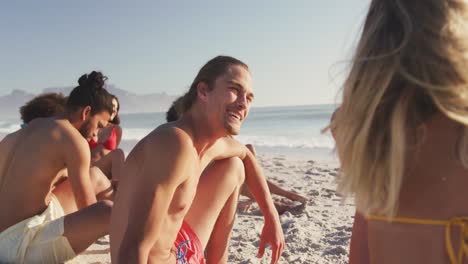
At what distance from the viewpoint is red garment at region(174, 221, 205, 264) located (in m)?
2.52

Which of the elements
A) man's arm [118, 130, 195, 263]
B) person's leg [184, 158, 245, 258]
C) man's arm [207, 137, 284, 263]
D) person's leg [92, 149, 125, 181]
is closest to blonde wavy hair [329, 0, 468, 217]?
man's arm [118, 130, 195, 263]

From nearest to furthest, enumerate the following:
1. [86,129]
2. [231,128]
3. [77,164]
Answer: [231,128]
[77,164]
[86,129]

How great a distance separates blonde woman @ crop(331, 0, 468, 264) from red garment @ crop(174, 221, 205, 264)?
4.28ft

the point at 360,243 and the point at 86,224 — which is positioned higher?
the point at 360,243

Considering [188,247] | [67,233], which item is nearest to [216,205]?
[188,247]

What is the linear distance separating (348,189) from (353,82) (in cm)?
32

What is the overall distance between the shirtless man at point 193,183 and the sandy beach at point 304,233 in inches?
23.2

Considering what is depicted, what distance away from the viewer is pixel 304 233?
398cm

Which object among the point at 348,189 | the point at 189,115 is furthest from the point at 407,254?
the point at 189,115

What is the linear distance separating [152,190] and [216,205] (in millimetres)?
862

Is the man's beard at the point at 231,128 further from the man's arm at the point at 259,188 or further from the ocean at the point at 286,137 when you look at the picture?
the ocean at the point at 286,137

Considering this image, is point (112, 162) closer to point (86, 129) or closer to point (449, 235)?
point (86, 129)

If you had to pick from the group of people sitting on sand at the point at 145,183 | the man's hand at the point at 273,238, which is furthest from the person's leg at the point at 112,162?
the man's hand at the point at 273,238

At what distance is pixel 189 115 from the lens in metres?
2.47
